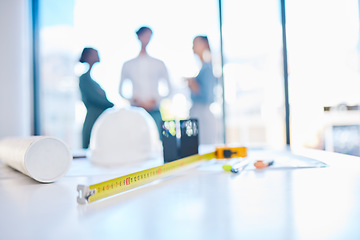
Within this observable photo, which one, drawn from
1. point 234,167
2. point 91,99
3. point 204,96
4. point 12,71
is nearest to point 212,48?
point 204,96

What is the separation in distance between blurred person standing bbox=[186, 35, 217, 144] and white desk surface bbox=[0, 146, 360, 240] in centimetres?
164

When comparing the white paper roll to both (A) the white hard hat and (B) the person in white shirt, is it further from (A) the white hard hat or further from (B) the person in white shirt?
(B) the person in white shirt

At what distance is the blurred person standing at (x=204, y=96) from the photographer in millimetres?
2197

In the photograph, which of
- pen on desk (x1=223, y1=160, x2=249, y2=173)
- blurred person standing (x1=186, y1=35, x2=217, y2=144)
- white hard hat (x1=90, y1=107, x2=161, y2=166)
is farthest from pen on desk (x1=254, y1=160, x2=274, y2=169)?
blurred person standing (x1=186, y1=35, x2=217, y2=144)

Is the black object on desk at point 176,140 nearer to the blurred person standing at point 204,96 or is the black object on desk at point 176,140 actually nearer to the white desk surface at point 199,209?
the white desk surface at point 199,209

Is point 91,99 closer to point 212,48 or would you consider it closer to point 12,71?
point 12,71

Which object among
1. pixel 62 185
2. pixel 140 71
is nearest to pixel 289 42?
pixel 140 71

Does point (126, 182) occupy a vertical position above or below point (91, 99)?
below

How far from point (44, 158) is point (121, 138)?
0.88ft

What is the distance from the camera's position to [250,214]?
31 cm

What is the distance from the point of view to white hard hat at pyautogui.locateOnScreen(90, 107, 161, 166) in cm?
80

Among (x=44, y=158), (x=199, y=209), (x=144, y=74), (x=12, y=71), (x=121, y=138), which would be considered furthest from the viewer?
(x=144, y=74)

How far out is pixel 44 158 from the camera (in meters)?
0.56

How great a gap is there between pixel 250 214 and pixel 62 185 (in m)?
0.40
